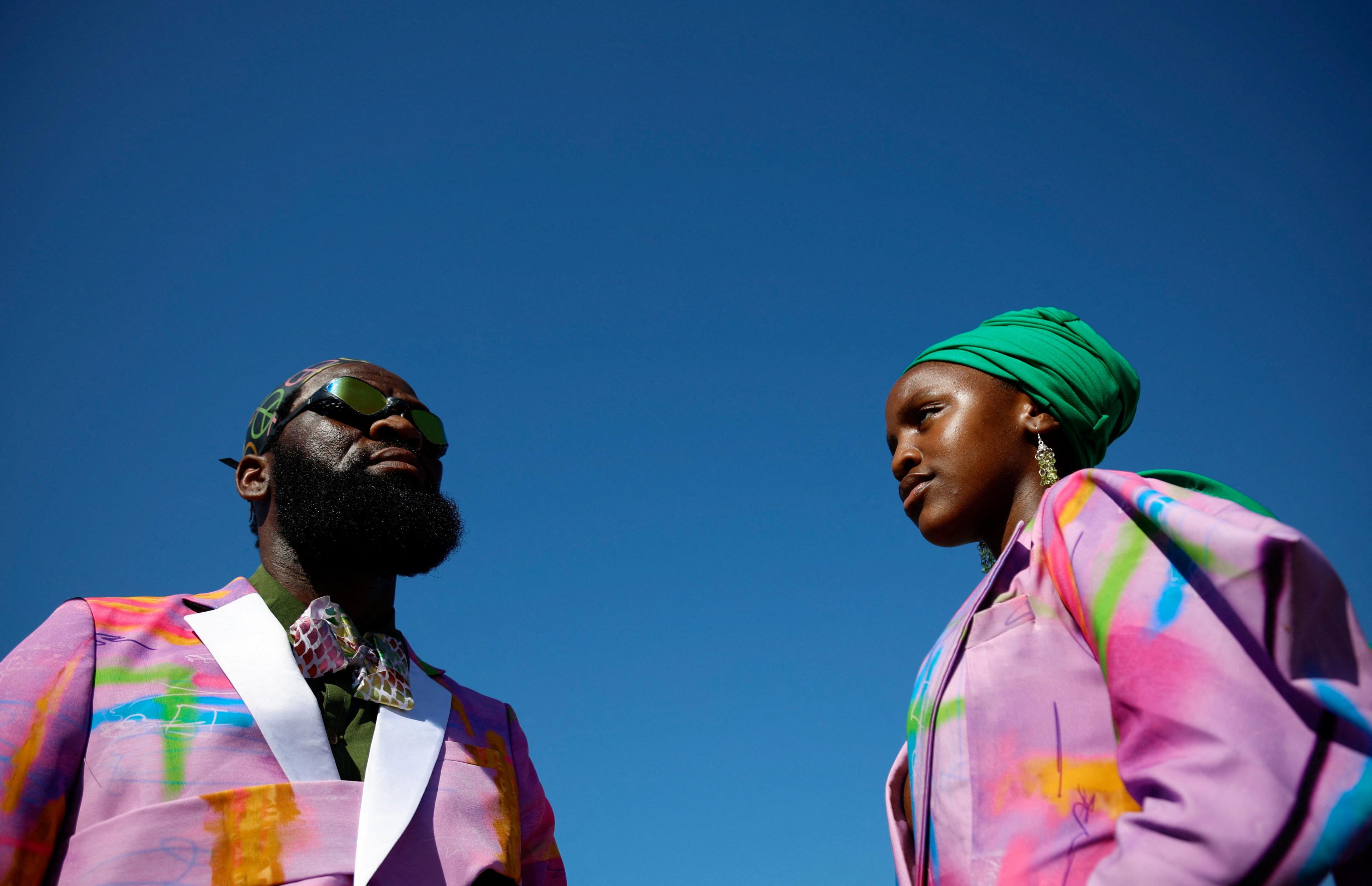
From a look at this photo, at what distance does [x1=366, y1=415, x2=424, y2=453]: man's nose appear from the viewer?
14.0 feet

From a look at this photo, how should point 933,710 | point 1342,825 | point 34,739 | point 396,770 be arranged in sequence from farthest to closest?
1. point 396,770
2. point 34,739
3. point 933,710
4. point 1342,825

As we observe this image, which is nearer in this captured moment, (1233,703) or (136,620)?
(1233,703)

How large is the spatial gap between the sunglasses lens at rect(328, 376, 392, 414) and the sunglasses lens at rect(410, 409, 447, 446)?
0.53ft

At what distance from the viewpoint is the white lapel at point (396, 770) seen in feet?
9.96

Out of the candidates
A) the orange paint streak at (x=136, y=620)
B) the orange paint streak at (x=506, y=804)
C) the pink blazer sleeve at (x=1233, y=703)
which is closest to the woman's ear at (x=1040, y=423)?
the pink blazer sleeve at (x=1233, y=703)

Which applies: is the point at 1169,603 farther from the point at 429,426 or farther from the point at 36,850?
the point at 429,426

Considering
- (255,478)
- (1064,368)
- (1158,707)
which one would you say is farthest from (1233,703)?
(255,478)

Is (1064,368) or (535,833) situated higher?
(1064,368)

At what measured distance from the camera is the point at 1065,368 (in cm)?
328

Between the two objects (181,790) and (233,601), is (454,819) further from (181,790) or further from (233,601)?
(233,601)

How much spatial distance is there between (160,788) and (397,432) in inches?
71.6

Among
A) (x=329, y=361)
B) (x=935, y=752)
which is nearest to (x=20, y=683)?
(x=329, y=361)

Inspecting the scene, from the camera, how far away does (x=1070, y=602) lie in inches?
90.2

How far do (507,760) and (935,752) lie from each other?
2012 mm
